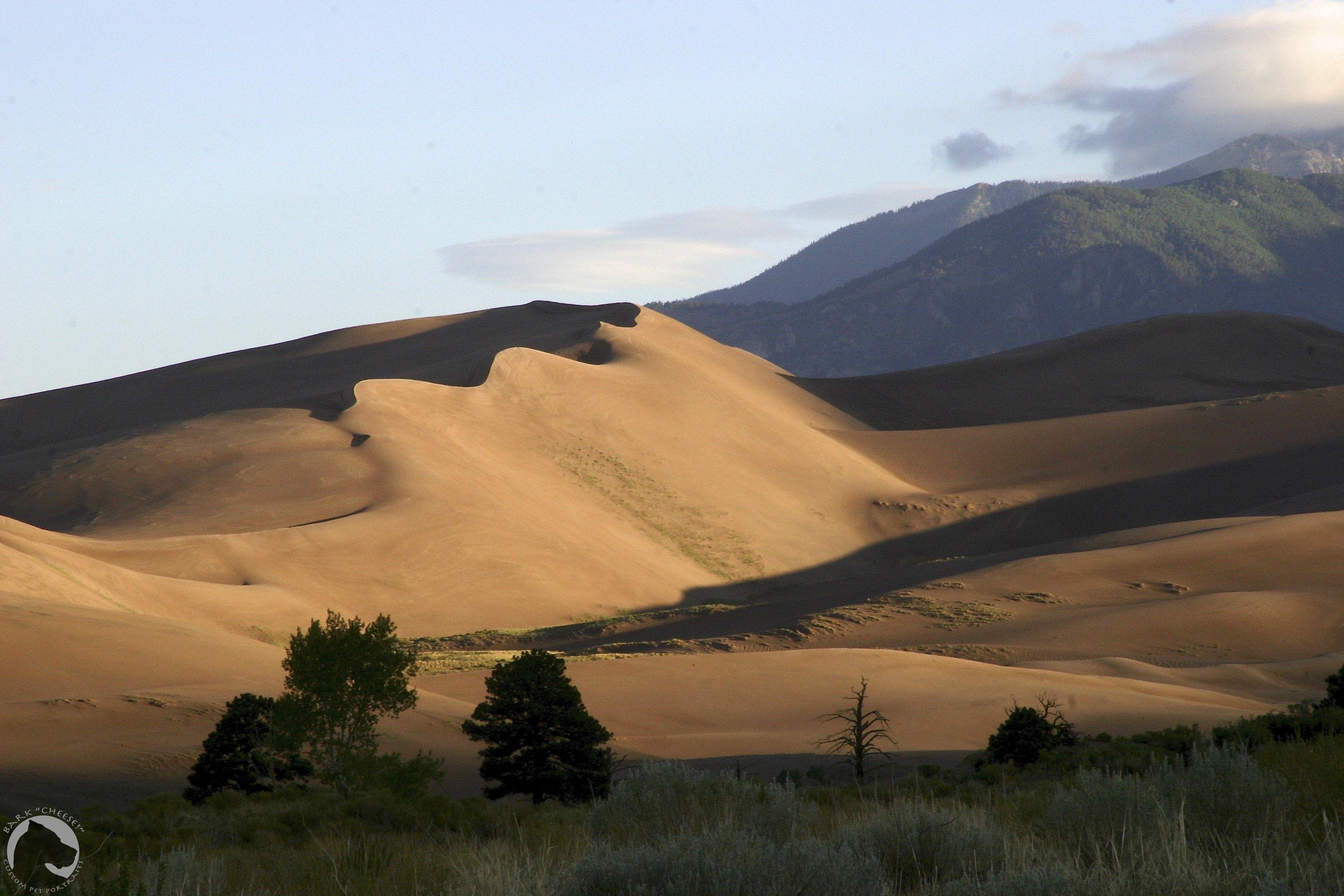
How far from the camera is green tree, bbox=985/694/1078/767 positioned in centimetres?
1647

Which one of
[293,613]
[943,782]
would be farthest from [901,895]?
[293,613]

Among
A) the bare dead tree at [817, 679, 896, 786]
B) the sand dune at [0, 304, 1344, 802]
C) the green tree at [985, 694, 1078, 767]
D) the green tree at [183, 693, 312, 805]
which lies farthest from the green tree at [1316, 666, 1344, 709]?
the green tree at [183, 693, 312, 805]

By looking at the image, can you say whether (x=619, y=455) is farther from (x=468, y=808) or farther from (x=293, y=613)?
(x=468, y=808)

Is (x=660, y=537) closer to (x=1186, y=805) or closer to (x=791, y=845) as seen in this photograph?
(x=1186, y=805)

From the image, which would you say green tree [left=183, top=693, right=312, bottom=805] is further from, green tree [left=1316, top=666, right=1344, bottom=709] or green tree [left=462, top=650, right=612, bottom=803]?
green tree [left=1316, top=666, right=1344, bottom=709]

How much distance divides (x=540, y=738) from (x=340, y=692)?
2638 millimetres

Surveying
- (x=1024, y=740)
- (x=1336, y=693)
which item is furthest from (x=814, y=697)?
(x=1336, y=693)

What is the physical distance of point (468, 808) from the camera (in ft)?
38.6

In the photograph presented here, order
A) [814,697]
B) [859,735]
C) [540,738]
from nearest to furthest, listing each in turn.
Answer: [540,738], [859,735], [814,697]

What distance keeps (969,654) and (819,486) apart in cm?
3134
